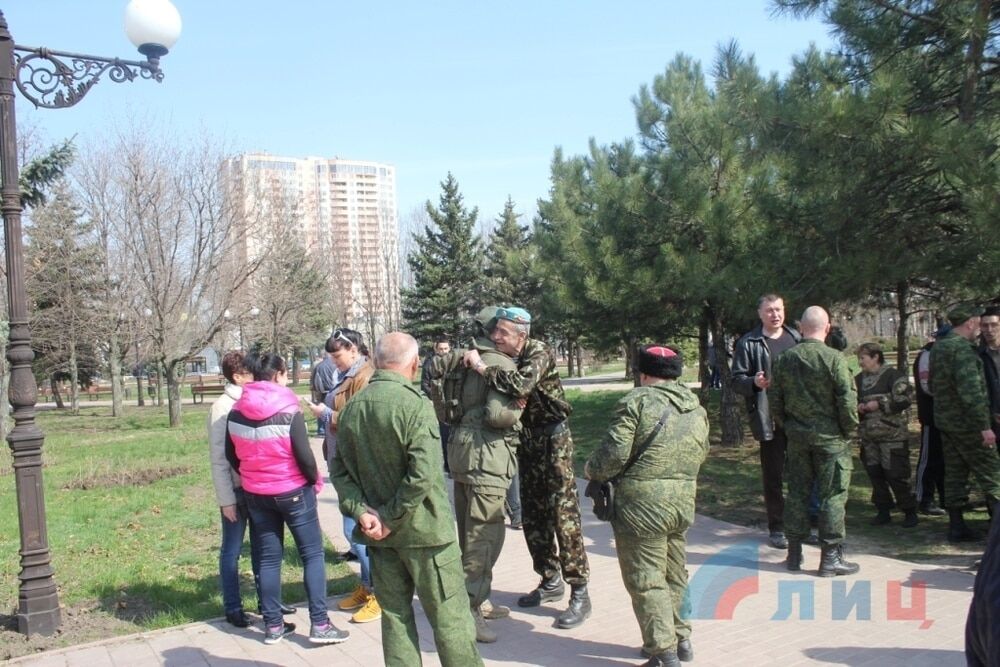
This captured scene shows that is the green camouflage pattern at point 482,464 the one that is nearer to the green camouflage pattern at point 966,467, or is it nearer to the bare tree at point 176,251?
the green camouflage pattern at point 966,467

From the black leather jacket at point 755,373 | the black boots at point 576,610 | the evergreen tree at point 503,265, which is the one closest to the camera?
the black boots at point 576,610

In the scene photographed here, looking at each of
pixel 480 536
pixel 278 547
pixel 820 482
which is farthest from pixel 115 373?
pixel 820 482

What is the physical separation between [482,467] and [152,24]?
414 cm

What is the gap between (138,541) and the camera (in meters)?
7.73

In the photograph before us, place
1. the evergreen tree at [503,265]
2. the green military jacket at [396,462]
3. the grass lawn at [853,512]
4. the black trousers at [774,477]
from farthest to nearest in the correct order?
the evergreen tree at [503,265]
the black trousers at [774,477]
the grass lawn at [853,512]
the green military jacket at [396,462]

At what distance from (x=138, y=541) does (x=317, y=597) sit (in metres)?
3.91

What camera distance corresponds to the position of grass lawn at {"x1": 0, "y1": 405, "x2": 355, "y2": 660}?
5.53 metres

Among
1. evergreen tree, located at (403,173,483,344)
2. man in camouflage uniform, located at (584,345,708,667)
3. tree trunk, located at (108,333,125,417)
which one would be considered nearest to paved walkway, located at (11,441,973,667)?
man in camouflage uniform, located at (584,345,708,667)

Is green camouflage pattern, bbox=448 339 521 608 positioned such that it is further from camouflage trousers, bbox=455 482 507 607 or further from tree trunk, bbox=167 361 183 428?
tree trunk, bbox=167 361 183 428

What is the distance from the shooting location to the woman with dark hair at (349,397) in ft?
16.8

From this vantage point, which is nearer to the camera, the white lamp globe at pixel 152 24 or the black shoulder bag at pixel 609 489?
the black shoulder bag at pixel 609 489

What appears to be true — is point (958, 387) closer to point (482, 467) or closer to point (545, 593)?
point (545, 593)

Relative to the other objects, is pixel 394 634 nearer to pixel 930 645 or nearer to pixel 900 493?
pixel 930 645
